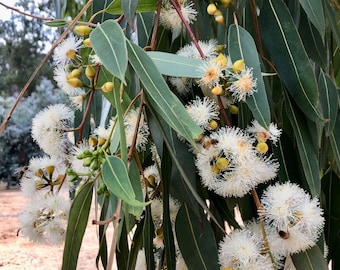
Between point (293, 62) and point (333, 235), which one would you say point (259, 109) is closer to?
point (293, 62)

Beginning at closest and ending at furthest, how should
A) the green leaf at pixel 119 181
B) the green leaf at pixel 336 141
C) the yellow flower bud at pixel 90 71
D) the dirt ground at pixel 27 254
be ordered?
the green leaf at pixel 119 181 → the yellow flower bud at pixel 90 71 → the green leaf at pixel 336 141 → the dirt ground at pixel 27 254

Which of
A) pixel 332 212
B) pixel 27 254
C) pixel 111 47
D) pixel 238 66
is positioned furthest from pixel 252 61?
pixel 27 254

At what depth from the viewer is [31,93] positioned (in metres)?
3.82

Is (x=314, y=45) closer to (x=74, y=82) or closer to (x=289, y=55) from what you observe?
(x=289, y=55)

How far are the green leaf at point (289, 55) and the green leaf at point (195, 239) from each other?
148 mm

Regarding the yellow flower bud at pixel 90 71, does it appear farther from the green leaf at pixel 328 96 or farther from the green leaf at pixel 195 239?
the green leaf at pixel 328 96

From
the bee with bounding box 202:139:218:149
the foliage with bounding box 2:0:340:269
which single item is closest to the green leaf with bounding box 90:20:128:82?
the foliage with bounding box 2:0:340:269

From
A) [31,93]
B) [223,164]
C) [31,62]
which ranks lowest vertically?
[31,93]

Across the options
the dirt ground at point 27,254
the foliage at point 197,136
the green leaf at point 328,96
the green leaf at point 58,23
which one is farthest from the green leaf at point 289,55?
the dirt ground at point 27,254

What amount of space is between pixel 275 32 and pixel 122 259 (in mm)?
310

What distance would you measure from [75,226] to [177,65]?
0.59 ft

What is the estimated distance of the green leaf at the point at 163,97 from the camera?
36 cm

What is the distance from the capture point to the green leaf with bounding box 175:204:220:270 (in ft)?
1.56

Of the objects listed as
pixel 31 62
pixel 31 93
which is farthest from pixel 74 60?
pixel 31 93
